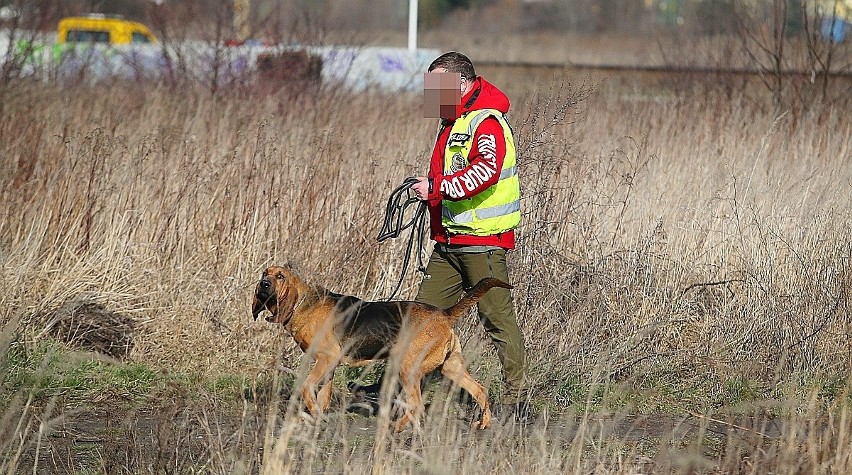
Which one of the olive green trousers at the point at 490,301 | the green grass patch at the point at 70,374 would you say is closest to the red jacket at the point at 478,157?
the olive green trousers at the point at 490,301

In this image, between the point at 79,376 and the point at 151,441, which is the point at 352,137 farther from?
the point at 151,441

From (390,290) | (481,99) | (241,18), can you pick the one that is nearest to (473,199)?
(481,99)

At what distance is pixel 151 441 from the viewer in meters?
5.05

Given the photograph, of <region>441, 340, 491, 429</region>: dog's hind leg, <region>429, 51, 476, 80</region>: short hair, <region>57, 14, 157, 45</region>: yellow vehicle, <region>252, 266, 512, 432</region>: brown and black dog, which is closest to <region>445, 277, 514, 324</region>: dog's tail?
<region>252, 266, 512, 432</region>: brown and black dog

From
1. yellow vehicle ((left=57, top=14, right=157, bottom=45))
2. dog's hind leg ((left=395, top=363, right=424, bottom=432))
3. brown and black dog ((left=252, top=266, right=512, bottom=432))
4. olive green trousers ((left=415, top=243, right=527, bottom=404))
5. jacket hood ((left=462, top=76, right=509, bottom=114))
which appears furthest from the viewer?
yellow vehicle ((left=57, top=14, right=157, bottom=45))

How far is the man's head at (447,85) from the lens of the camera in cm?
549

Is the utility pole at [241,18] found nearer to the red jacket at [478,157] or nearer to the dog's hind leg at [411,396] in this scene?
the red jacket at [478,157]

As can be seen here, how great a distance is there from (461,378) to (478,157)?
1086mm

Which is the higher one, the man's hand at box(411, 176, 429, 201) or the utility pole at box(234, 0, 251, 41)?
the utility pole at box(234, 0, 251, 41)

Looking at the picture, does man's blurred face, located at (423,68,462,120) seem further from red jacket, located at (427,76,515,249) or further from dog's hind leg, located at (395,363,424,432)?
dog's hind leg, located at (395,363,424,432)

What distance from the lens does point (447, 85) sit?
550 centimetres

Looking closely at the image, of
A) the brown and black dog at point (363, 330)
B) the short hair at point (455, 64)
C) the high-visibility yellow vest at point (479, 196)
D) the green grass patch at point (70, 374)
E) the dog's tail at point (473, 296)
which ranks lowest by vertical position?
the green grass patch at point (70, 374)

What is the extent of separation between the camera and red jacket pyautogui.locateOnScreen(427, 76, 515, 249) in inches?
213

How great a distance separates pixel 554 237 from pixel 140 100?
23.8ft
